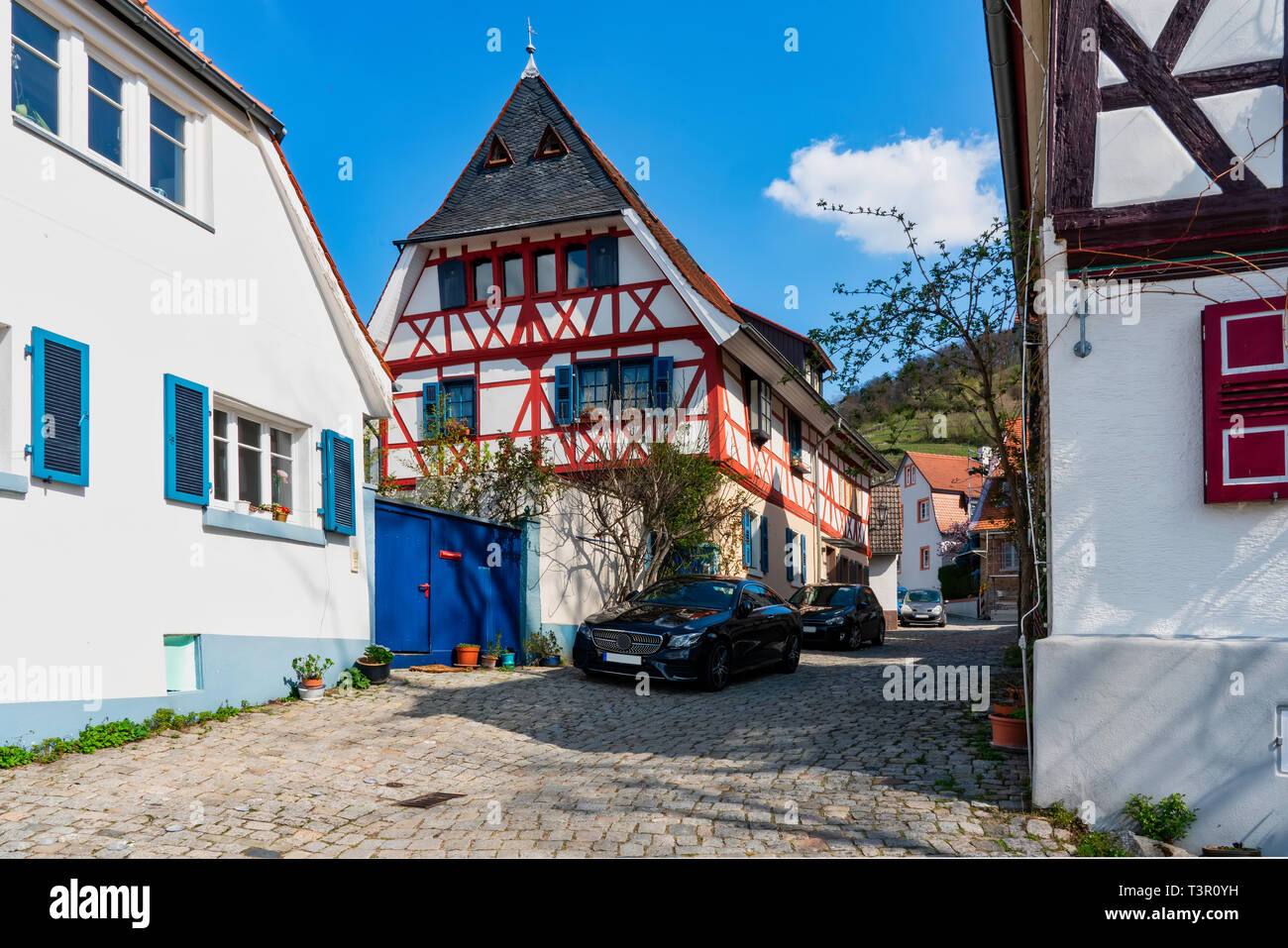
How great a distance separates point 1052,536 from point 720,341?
41.5 ft

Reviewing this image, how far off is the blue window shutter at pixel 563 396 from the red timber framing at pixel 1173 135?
14616 mm

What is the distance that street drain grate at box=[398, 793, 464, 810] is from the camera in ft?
21.9

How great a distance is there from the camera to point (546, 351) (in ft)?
69.0

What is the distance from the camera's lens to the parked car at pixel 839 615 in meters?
19.9

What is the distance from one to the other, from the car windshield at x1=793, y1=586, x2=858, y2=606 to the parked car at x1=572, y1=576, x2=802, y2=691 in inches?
249

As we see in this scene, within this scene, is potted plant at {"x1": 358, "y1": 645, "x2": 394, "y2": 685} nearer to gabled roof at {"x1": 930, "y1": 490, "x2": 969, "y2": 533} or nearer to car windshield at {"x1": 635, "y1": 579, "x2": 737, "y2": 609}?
car windshield at {"x1": 635, "y1": 579, "x2": 737, "y2": 609}

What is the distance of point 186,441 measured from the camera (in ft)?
30.2

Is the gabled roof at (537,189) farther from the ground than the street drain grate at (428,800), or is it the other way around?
the gabled roof at (537,189)

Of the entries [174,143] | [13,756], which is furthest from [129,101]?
[13,756]

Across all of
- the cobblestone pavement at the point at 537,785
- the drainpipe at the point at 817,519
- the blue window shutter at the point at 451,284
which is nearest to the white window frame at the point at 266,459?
the cobblestone pavement at the point at 537,785

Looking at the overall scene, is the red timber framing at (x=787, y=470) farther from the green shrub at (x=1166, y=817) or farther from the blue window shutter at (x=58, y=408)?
the blue window shutter at (x=58, y=408)

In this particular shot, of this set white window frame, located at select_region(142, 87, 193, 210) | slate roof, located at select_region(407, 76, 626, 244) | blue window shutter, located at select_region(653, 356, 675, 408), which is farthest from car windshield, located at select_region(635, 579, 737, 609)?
slate roof, located at select_region(407, 76, 626, 244)

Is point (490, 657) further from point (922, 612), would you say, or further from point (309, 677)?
point (922, 612)
